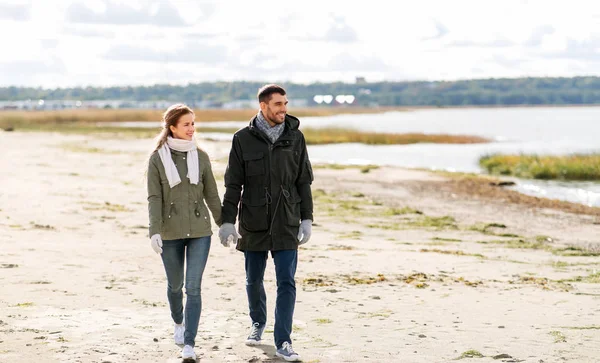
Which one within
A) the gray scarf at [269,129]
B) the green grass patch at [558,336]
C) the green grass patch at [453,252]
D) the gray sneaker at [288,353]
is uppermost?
the gray scarf at [269,129]

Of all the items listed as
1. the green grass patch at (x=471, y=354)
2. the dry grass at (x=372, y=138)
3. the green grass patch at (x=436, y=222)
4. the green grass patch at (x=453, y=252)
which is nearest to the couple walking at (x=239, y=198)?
the green grass patch at (x=471, y=354)

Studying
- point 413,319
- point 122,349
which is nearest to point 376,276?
point 413,319

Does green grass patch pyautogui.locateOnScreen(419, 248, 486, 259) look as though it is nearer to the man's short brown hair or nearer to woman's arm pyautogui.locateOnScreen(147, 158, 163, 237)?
A: the man's short brown hair

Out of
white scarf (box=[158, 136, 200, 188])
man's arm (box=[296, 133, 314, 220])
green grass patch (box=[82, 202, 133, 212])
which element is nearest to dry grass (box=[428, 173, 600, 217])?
green grass patch (box=[82, 202, 133, 212])

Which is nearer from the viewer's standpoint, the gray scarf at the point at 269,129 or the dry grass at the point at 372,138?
the gray scarf at the point at 269,129

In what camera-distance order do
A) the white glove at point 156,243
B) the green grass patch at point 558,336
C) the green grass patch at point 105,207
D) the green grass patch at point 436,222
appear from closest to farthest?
the white glove at point 156,243 → the green grass patch at point 558,336 → the green grass patch at point 105,207 → the green grass patch at point 436,222

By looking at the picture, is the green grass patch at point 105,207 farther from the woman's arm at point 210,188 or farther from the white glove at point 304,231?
the white glove at point 304,231

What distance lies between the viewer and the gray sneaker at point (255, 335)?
7311mm

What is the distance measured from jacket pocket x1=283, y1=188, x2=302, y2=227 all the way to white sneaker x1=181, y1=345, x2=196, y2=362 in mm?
1154

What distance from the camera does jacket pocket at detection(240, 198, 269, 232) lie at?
6766 millimetres

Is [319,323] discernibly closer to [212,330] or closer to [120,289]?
[212,330]

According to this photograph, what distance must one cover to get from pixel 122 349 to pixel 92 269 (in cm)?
393

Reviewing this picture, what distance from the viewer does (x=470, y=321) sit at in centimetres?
853

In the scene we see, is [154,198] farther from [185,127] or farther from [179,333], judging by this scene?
[179,333]
